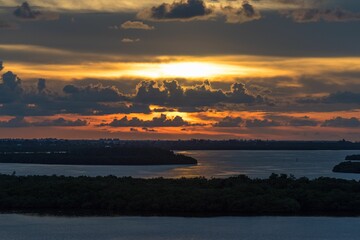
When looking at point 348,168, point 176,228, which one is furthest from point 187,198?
point 348,168

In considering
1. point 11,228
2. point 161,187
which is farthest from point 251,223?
point 11,228

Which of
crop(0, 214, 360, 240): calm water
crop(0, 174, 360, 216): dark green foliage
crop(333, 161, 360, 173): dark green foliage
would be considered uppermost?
crop(333, 161, 360, 173): dark green foliage

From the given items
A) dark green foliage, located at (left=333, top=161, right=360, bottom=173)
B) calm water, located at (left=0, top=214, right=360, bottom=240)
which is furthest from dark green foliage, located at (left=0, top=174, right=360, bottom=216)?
dark green foliage, located at (left=333, top=161, right=360, bottom=173)

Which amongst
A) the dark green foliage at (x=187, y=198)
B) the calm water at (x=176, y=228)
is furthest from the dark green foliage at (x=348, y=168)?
the calm water at (x=176, y=228)

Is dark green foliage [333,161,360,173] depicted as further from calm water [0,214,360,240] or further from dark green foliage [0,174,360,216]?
calm water [0,214,360,240]

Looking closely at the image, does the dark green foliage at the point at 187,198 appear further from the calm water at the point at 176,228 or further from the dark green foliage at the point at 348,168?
the dark green foliage at the point at 348,168

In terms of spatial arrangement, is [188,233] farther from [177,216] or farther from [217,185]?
[217,185]

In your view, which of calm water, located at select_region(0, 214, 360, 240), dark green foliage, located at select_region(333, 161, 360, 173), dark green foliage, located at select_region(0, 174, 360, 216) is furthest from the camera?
dark green foliage, located at select_region(333, 161, 360, 173)
